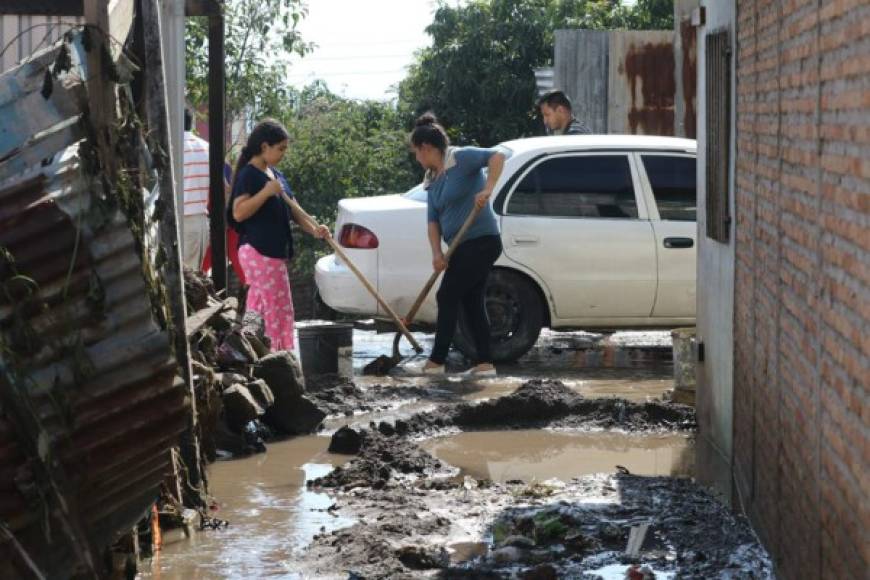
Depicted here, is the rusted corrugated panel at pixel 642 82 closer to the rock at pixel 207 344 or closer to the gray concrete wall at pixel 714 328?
the gray concrete wall at pixel 714 328

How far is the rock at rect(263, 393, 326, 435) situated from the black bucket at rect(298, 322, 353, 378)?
1.56 metres

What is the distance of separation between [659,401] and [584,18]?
13.9 m

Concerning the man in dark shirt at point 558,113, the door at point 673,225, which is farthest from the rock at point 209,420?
the man in dark shirt at point 558,113

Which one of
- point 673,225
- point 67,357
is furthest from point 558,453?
point 67,357

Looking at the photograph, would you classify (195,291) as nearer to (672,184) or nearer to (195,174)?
(195,174)

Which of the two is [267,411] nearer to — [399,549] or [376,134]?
[399,549]

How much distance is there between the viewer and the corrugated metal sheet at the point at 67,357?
191 inches

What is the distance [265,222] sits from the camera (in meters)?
10.6

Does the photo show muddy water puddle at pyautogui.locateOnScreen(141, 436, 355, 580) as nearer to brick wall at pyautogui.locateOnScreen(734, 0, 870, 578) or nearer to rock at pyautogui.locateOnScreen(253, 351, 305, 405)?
rock at pyautogui.locateOnScreen(253, 351, 305, 405)

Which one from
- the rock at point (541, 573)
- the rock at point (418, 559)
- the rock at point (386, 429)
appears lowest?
the rock at point (386, 429)

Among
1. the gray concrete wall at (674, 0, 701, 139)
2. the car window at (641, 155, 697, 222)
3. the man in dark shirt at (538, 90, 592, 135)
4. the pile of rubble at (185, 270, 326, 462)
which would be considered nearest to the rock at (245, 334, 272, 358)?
the pile of rubble at (185, 270, 326, 462)

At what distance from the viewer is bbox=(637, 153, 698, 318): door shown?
1222 cm

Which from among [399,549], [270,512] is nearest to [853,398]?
[399,549]

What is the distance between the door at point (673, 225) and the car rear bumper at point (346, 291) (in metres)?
2.29
